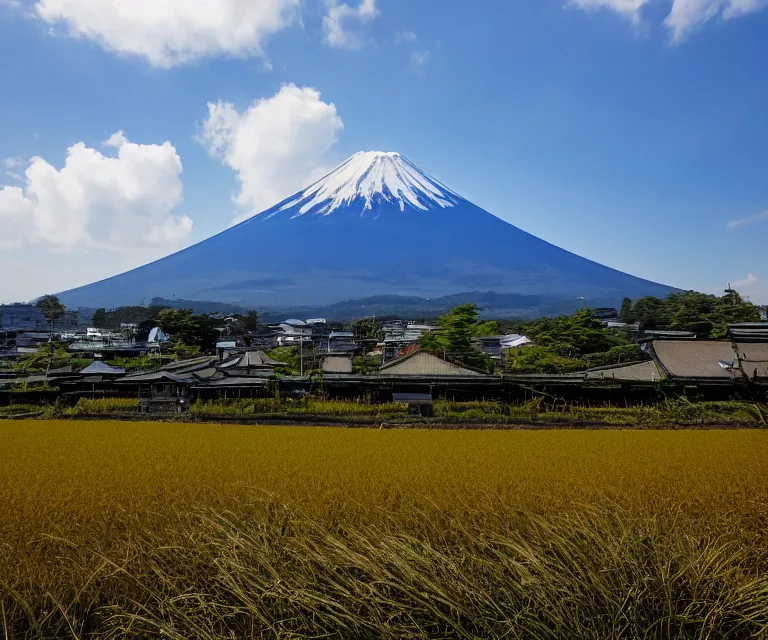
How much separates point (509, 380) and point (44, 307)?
60.2 meters

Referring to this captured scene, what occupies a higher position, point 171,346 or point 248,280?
point 248,280

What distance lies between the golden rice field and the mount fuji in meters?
83.4

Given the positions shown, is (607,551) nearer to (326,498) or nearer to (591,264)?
(326,498)

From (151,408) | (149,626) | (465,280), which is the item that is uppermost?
(465,280)

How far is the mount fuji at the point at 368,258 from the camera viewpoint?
303ft

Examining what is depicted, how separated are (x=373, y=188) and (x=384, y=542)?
106471 mm

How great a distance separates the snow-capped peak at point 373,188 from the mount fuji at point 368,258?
0.66ft

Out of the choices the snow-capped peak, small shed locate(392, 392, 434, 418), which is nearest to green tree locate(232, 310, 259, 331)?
small shed locate(392, 392, 434, 418)

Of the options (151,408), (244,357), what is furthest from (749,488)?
(244,357)

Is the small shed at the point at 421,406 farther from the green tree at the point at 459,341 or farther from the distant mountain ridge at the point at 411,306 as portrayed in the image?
the distant mountain ridge at the point at 411,306

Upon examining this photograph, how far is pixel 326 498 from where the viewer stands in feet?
15.2

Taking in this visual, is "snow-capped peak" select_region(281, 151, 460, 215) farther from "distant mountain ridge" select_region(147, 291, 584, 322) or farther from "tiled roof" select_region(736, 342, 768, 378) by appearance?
"tiled roof" select_region(736, 342, 768, 378)

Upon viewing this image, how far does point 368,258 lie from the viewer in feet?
319

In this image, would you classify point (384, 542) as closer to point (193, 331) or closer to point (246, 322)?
point (193, 331)
